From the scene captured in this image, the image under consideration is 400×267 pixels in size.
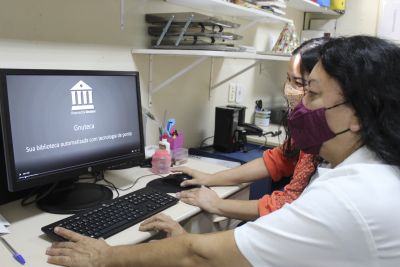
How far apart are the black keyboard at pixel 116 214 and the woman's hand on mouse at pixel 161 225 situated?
4cm

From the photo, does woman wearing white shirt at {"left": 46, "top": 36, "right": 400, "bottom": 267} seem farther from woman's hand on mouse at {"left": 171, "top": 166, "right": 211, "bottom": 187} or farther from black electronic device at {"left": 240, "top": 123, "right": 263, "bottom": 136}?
black electronic device at {"left": 240, "top": 123, "right": 263, "bottom": 136}

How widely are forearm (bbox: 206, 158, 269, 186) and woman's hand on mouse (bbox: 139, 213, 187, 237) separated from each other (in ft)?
1.36

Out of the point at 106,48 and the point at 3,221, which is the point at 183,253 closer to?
the point at 3,221

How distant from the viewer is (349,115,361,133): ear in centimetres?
91

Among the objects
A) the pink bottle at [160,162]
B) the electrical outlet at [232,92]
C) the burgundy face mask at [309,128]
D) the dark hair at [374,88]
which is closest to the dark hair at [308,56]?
the burgundy face mask at [309,128]

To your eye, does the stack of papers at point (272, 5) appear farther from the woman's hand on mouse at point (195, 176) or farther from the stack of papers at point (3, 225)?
the stack of papers at point (3, 225)

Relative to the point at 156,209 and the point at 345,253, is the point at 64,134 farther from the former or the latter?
the point at 345,253

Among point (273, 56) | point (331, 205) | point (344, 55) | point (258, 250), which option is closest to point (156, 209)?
point (258, 250)

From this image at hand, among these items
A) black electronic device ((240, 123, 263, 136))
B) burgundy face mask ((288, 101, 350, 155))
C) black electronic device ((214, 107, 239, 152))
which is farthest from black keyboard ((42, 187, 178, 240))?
black electronic device ((240, 123, 263, 136))

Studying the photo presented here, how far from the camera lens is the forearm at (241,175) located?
157 centimetres

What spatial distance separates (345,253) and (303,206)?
Result: 0.12 m

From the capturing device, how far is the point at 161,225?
3.66 ft

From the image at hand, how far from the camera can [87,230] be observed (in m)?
1.05

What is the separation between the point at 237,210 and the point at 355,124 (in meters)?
0.60
